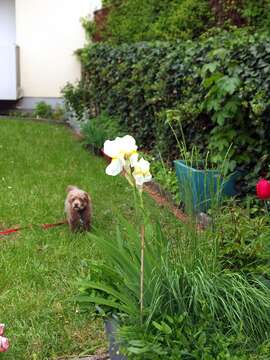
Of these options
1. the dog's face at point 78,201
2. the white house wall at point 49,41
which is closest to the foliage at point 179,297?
the dog's face at point 78,201

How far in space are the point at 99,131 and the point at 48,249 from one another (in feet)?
14.5

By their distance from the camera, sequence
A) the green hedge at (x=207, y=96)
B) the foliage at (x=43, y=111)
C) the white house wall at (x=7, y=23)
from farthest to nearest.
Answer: the white house wall at (x=7, y=23), the foliage at (x=43, y=111), the green hedge at (x=207, y=96)

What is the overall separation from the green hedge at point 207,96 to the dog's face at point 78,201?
3.99 ft

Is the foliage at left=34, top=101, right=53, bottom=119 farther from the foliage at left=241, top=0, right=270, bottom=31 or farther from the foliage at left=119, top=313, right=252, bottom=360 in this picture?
the foliage at left=119, top=313, right=252, bottom=360

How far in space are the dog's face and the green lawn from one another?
0.82 ft

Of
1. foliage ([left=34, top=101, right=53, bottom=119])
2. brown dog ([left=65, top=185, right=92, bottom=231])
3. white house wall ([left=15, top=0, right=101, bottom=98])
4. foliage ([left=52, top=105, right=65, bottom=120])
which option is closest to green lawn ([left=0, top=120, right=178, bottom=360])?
brown dog ([left=65, top=185, right=92, bottom=231])

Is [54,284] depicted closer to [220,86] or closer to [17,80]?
[220,86]

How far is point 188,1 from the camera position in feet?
33.5

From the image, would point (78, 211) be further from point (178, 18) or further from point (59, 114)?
point (59, 114)

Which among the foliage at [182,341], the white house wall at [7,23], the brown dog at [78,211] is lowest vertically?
the brown dog at [78,211]

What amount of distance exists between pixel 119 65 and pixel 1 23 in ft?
20.4

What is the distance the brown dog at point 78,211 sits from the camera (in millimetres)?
4895

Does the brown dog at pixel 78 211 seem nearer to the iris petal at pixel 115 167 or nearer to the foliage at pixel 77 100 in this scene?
the iris petal at pixel 115 167

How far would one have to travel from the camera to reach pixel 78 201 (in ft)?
16.1
